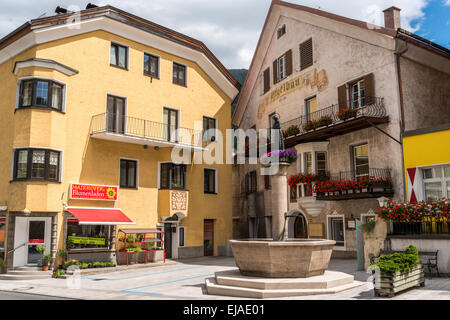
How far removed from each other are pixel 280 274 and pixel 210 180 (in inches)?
609

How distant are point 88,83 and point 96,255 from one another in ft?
28.8

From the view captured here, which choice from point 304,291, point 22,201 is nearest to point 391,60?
point 304,291

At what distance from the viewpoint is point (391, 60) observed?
66.7 ft

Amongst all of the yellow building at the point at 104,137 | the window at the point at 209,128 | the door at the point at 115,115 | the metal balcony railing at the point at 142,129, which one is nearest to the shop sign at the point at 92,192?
the yellow building at the point at 104,137

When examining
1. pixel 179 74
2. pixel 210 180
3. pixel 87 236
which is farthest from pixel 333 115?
pixel 87 236

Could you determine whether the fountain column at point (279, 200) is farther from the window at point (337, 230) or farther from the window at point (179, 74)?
the window at point (179, 74)

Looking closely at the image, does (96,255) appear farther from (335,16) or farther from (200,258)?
(335,16)

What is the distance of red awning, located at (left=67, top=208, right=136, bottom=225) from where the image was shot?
65.3 ft

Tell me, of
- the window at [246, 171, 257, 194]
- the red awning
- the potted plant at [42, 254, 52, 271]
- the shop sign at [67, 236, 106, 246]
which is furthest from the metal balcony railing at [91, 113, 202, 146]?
the potted plant at [42, 254, 52, 271]

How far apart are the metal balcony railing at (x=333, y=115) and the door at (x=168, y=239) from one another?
8.86m

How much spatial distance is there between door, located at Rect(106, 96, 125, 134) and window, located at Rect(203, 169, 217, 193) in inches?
267

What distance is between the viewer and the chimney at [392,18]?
72.8ft

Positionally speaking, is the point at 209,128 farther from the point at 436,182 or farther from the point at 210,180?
the point at 436,182

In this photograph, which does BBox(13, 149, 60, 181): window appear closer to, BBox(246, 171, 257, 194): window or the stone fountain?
the stone fountain
